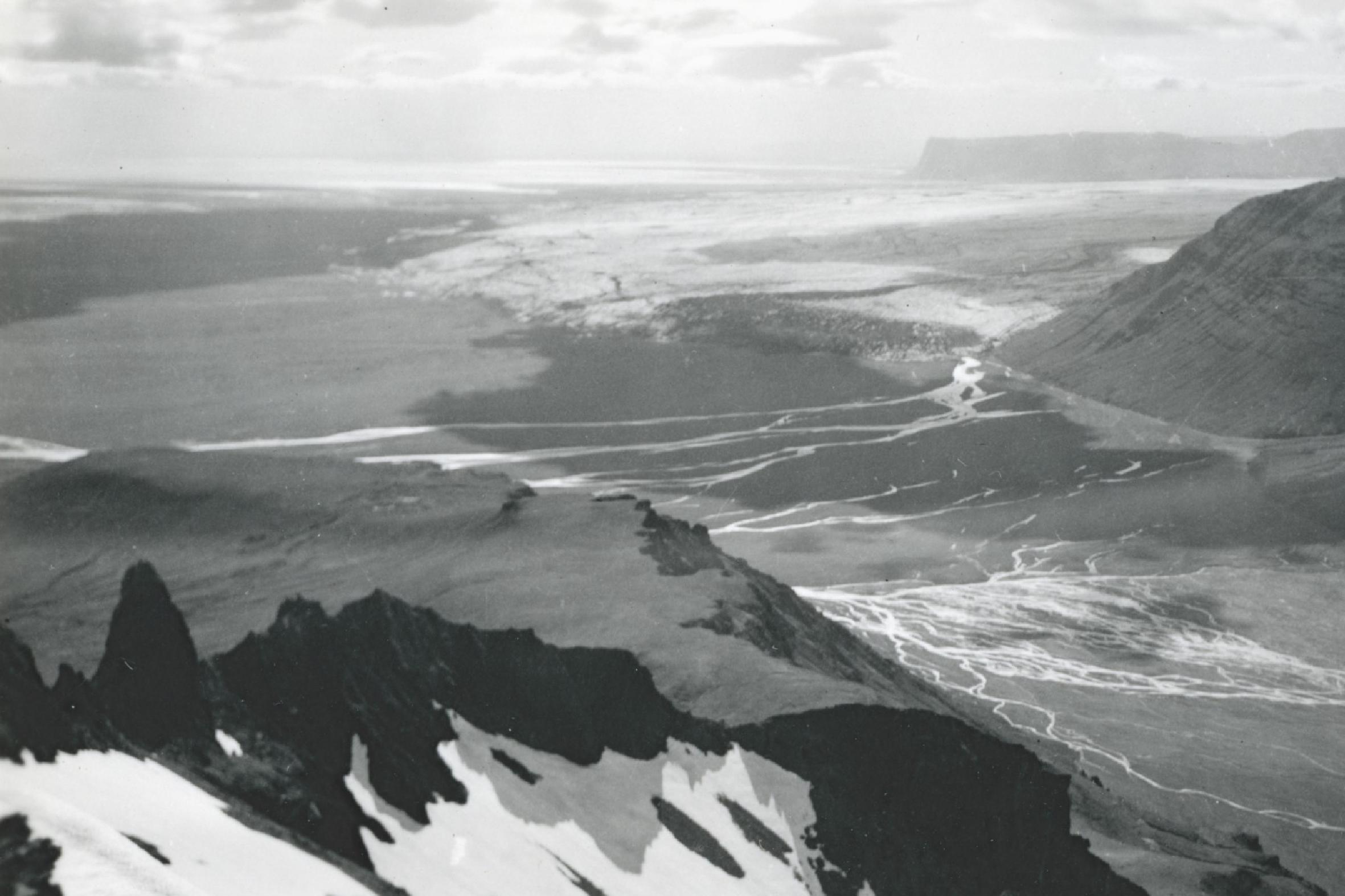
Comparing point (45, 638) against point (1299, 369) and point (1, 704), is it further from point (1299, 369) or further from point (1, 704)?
point (1299, 369)

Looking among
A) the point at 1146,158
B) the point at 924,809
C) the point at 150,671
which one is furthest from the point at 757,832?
the point at 1146,158

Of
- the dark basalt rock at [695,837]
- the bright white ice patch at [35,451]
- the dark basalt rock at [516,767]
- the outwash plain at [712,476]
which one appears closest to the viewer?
the dark basalt rock at [695,837]

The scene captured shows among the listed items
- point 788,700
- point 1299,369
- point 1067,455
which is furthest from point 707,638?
point 1299,369

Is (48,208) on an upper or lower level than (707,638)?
upper

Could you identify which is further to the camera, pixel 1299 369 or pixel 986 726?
pixel 1299 369

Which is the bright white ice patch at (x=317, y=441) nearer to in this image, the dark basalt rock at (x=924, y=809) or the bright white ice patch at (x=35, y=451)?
the bright white ice patch at (x=35, y=451)

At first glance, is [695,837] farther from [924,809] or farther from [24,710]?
[24,710]

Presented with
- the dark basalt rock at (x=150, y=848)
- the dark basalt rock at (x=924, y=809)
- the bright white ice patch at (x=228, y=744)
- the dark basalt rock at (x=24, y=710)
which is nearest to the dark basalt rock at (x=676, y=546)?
the dark basalt rock at (x=924, y=809)
